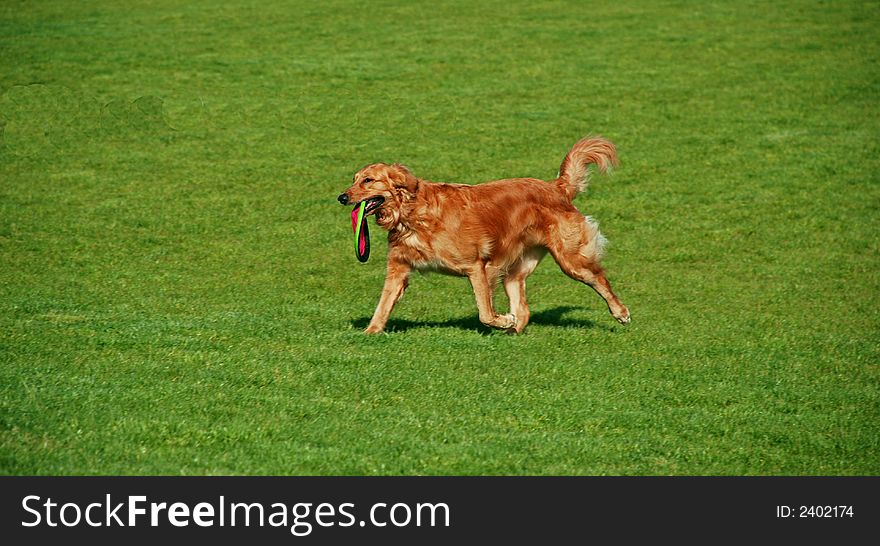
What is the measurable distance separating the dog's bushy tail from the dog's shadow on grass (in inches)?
61.5

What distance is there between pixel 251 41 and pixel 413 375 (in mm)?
19596

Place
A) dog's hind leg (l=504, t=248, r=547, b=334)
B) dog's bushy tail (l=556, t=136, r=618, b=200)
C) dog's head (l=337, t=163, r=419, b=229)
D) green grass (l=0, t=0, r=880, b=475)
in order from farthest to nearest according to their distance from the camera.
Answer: dog's bushy tail (l=556, t=136, r=618, b=200) < dog's hind leg (l=504, t=248, r=547, b=334) < dog's head (l=337, t=163, r=419, b=229) < green grass (l=0, t=0, r=880, b=475)

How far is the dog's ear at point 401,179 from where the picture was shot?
11461 mm

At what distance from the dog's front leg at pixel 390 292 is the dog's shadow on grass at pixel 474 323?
367 millimetres

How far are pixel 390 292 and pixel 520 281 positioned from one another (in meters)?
1.74

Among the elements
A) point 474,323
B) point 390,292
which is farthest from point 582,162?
point 390,292

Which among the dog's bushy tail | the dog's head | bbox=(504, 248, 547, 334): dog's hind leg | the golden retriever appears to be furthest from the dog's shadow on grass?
the dog's bushy tail

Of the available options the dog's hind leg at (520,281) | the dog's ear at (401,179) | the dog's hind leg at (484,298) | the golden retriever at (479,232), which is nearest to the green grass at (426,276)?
the dog's hind leg at (484,298)

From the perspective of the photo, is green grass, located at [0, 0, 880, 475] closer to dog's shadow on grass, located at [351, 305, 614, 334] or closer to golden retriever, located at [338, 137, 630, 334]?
dog's shadow on grass, located at [351, 305, 614, 334]

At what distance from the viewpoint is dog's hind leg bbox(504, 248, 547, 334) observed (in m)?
12.5

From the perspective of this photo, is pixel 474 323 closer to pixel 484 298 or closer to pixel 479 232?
pixel 484 298

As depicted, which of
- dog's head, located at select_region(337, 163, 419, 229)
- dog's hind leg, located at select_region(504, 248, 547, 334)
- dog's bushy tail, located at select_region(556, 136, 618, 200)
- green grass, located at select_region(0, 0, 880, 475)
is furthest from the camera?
dog's bushy tail, located at select_region(556, 136, 618, 200)

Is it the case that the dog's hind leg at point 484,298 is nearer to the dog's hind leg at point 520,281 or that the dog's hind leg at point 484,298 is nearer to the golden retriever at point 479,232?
the golden retriever at point 479,232

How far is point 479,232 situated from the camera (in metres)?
11.6
